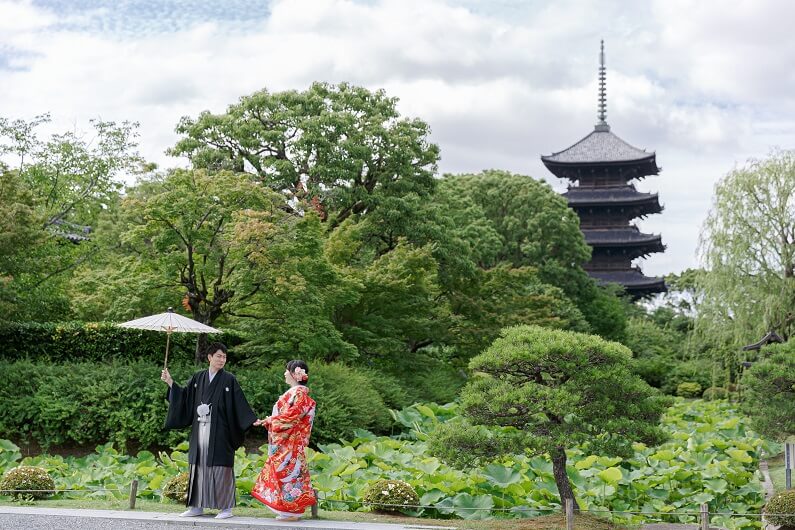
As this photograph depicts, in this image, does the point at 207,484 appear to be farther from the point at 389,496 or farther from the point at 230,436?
the point at 389,496

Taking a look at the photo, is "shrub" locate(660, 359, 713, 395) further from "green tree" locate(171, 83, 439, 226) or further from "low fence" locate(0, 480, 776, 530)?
"low fence" locate(0, 480, 776, 530)

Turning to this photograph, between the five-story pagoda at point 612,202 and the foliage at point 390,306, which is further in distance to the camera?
the five-story pagoda at point 612,202

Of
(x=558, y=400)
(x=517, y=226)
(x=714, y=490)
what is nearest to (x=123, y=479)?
(x=558, y=400)

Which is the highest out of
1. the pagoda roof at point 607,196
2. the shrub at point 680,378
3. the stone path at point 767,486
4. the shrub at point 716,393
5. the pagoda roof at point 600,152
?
the pagoda roof at point 600,152

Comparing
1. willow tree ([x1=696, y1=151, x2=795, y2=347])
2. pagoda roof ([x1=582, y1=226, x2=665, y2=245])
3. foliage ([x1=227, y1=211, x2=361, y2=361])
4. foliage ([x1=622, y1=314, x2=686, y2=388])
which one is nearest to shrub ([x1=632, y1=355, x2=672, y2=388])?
foliage ([x1=622, y1=314, x2=686, y2=388])

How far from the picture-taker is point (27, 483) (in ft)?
31.5

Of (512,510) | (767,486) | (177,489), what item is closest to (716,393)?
(767,486)

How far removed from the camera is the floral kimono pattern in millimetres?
8016

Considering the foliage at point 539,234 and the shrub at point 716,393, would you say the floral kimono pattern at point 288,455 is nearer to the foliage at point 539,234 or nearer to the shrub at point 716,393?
the shrub at point 716,393

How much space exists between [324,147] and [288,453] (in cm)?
1449

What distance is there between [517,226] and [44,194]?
15875mm

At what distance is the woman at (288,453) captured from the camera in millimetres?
8016

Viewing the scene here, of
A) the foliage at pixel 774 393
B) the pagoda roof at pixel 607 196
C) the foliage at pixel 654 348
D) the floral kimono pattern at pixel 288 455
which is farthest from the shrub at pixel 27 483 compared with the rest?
the pagoda roof at pixel 607 196

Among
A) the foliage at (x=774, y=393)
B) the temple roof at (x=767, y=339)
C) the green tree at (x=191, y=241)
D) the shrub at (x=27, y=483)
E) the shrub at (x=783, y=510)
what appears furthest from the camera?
the temple roof at (x=767, y=339)
